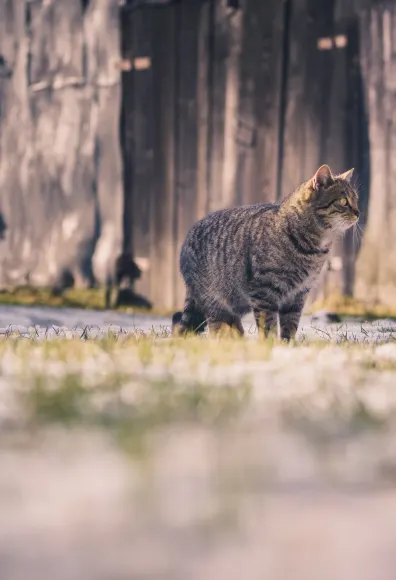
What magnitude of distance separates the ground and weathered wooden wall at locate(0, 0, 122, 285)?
4.95 meters

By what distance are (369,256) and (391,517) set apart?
5001 millimetres

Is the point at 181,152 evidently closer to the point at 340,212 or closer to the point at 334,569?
the point at 340,212

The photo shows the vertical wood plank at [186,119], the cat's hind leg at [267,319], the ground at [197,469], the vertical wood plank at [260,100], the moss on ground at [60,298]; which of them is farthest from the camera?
the moss on ground at [60,298]

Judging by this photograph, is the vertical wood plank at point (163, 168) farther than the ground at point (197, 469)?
Yes

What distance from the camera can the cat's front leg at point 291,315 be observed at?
4.99 metres

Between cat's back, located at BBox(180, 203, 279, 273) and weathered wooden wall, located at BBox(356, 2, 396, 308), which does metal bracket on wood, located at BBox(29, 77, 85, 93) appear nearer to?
weathered wooden wall, located at BBox(356, 2, 396, 308)

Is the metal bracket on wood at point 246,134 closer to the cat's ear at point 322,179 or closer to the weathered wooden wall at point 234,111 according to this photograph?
the weathered wooden wall at point 234,111

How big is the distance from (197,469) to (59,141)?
22.1 feet

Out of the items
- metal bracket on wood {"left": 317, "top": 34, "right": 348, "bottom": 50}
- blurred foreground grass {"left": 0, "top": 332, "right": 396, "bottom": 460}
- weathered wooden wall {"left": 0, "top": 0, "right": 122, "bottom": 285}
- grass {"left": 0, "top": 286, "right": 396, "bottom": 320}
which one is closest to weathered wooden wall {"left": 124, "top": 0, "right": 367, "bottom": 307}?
metal bracket on wood {"left": 317, "top": 34, "right": 348, "bottom": 50}

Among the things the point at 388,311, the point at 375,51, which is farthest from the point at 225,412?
the point at 375,51

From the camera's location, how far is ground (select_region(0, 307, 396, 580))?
5.19 feet

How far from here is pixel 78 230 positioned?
825 centimetres

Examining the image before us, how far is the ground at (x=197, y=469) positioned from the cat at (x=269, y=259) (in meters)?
1.50

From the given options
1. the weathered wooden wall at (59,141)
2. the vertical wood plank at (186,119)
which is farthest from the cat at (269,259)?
the weathered wooden wall at (59,141)
